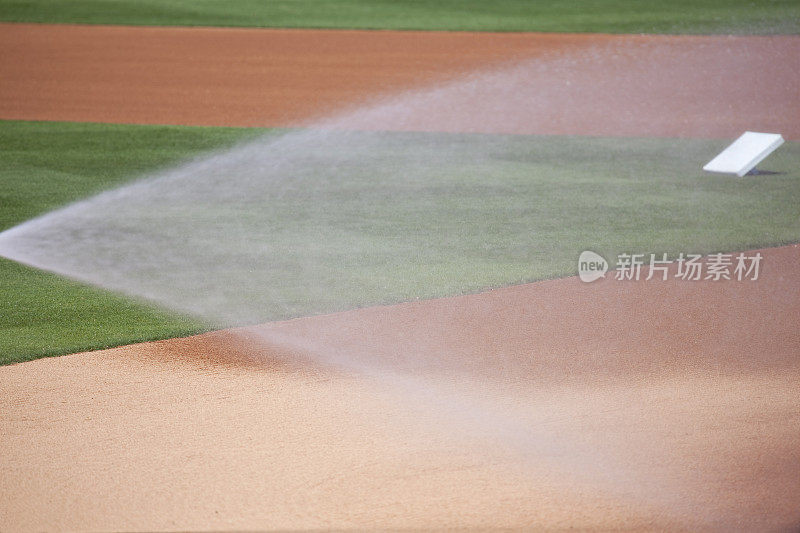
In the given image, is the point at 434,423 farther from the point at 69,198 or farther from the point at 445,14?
the point at 445,14

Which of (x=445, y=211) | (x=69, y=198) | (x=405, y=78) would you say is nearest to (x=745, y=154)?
(x=445, y=211)

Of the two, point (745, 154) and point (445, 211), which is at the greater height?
point (745, 154)

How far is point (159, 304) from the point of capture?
6.69 metres

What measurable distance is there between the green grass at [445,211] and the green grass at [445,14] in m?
8.29

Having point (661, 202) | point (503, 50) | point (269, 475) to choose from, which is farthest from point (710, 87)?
point (269, 475)

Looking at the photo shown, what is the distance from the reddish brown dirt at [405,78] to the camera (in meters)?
13.0

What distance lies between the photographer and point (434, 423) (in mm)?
4961

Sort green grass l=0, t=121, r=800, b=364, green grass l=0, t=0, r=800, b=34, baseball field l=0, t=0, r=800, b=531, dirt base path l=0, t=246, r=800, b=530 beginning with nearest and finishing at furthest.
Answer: dirt base path l=0, t=246, r=800, b=530, baseball field l=0, t=0, r=800, b=531, green grass l=0, t=121, r=800, b=364, green grass l=0, t=0, r=800, b=34

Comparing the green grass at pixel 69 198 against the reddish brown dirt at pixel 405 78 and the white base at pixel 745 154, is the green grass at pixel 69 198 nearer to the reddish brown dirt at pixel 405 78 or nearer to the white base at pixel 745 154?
the reddish brown dirt at pixel 405 78

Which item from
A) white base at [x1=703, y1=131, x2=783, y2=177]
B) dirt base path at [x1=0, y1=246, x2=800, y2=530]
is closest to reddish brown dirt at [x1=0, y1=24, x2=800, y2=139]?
white base at [x1=703, y1=131, x2=783, y2=177]

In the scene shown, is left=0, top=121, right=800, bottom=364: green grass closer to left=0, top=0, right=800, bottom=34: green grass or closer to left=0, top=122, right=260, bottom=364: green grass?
left=0, top=122, right=260, bottom=364: green grass

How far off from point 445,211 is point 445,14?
13.1 meters

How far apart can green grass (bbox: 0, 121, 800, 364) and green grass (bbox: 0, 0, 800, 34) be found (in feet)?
27.2

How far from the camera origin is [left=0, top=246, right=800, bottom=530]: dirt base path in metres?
4.23
